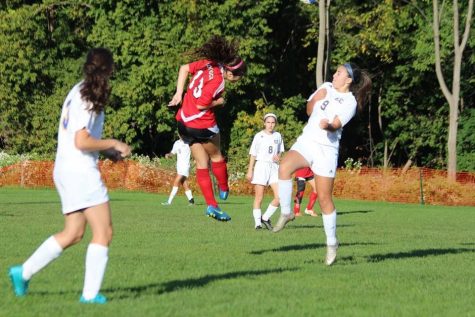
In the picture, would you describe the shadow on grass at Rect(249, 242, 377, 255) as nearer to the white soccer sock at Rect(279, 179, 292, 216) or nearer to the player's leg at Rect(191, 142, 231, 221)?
the player's leg at Rect(191, 142, 231, 221)

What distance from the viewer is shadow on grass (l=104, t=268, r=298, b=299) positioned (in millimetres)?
8930

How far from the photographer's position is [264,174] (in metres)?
19.2

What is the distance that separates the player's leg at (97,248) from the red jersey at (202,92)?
4535 millimetres

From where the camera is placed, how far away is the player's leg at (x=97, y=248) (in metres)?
8.03

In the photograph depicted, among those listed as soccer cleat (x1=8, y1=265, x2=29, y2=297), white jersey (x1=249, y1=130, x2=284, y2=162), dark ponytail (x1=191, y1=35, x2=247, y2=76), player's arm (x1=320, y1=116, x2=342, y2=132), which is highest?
dark ponytail (x1=191, y1=35, x2=247, y2=76)

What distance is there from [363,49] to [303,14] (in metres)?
5.19

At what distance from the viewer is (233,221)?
67.3ft

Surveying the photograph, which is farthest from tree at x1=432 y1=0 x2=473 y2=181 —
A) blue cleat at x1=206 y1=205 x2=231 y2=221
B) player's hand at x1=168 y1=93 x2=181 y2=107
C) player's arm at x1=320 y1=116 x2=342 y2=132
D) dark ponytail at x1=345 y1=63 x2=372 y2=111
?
player's arm at x1=320 y1=116 x2=342 y2=132

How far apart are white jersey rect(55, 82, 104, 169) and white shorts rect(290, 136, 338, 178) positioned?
3877 millimetres

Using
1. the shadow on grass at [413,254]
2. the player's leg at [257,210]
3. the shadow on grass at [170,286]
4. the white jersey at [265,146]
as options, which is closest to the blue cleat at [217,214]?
the shadow on grass at [413,254]

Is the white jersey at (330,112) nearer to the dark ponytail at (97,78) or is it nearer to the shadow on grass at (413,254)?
the shadow on grass at (413,254)

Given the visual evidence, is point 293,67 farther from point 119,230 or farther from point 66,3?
point 119,230

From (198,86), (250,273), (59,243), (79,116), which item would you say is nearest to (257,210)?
(198,86)

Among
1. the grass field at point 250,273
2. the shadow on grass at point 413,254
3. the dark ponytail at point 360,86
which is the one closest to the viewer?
the grass field at point 250,273
